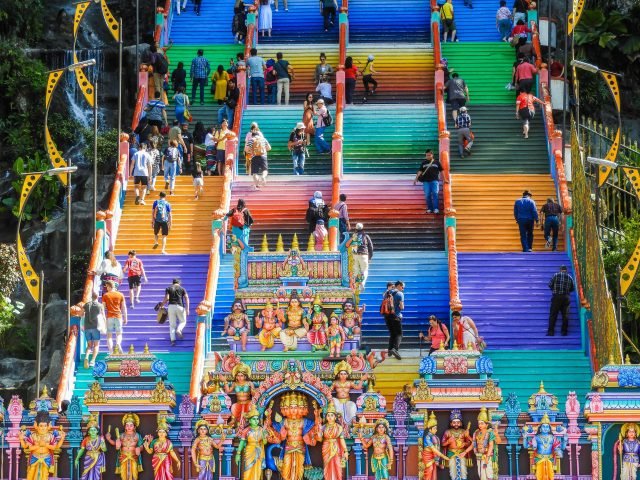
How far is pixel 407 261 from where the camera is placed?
204 feet

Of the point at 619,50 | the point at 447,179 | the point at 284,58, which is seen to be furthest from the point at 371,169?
the point at 619,50

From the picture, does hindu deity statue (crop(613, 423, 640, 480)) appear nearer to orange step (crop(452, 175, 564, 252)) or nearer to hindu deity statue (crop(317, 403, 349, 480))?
hindu deity statue (crop(317, 403, 349, 480))

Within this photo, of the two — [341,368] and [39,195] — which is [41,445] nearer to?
[341,368]

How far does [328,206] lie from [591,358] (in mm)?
9003

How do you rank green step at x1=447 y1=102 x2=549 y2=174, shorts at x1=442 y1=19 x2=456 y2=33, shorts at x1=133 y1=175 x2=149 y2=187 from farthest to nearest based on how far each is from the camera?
shorts at x1=442 y1=19 x2=456 y2=33 → green step at x1=447 y1=102 x2=549 y2=174 → shorts at x1=133 y1=175 x2=149 y2=187

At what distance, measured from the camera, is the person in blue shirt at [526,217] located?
6231 centimetres

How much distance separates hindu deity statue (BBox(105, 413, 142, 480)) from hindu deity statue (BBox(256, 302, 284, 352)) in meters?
4.25

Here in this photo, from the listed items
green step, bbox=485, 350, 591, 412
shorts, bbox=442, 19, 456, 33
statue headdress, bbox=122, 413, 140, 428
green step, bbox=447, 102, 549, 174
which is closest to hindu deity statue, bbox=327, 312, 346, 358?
green step, bbox=485, 350, 591, 412

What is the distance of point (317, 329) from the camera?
2148 inches

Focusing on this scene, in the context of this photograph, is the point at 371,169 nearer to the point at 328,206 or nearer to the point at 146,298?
the point at 328,206

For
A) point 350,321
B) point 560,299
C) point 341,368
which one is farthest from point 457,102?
point 341,368

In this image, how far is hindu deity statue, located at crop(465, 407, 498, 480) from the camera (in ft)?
166

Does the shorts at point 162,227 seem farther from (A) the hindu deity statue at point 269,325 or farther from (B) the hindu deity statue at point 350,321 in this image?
(B) the hindu deity statue at point 350,321

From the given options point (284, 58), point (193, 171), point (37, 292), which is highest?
point (284, 58)
